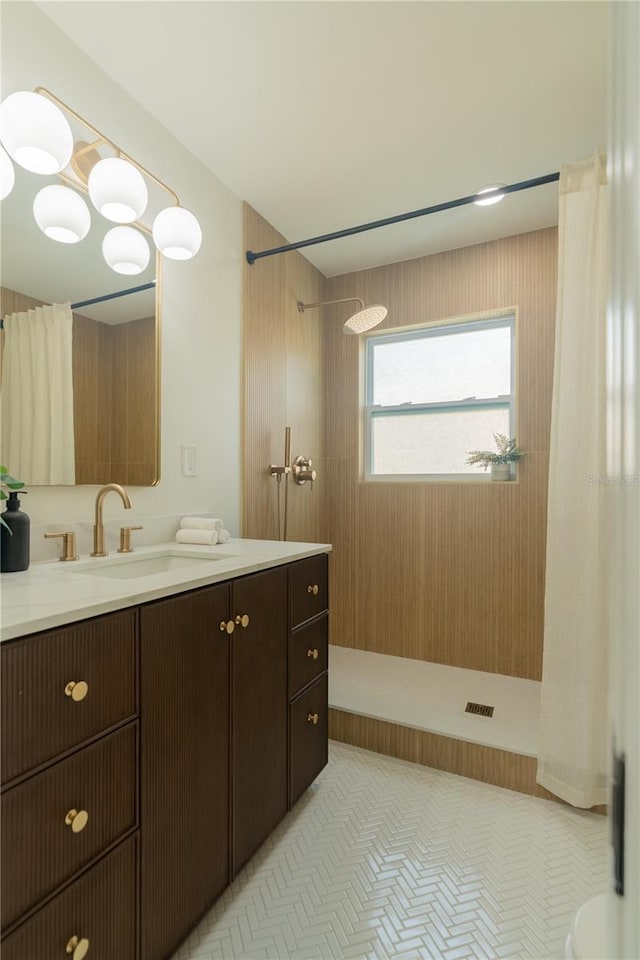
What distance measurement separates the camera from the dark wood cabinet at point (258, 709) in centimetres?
124

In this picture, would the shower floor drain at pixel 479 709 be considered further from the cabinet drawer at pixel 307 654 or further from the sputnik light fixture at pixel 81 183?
the sputnik light fixture at pixel 81 183

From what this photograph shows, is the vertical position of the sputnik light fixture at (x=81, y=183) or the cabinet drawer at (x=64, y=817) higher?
the sputnik light fixture at (x=81, y=183)

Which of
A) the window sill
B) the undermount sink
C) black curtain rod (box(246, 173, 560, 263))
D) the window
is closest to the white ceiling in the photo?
black curtain rod (box(246, 173, 560, 263))

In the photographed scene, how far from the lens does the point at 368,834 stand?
4.93 feet

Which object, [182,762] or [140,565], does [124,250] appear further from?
[182,762]

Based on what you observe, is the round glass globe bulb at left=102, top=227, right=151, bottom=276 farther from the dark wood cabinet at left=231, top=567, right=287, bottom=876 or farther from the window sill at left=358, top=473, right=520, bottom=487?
the window sill at left=358, top=473, right=520, bottom=487

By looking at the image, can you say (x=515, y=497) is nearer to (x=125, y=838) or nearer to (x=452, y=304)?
(x=452, y=304)

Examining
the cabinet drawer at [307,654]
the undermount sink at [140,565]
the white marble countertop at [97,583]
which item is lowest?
the cabinet drawer at [307,654]

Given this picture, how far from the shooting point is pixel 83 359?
144cm

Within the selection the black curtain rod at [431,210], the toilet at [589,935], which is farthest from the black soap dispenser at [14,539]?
the black curtain rod at [431,210]

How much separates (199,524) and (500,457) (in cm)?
162

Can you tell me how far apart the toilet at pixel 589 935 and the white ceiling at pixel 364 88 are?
6.69ft

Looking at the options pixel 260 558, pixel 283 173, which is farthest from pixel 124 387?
pixel 283 173

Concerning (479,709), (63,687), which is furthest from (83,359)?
(479,709)
